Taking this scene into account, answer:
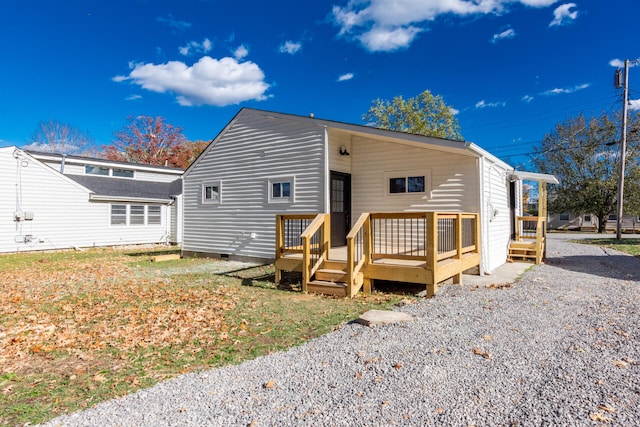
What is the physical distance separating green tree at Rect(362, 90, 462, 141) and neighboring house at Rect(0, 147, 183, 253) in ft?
56.8

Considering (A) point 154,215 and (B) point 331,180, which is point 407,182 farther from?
(A) point 154,215

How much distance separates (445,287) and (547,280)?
8.05 ft

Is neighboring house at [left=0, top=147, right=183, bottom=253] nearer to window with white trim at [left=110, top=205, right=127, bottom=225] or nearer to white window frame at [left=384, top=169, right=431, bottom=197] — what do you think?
window with white trim at [left=110, top=205, right=127, bottom=225]

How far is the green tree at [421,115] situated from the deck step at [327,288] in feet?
75.7

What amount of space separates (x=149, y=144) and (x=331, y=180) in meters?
29.5

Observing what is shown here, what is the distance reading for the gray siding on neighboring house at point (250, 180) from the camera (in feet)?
30.6

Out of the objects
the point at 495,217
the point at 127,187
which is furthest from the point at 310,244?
the point at 127,187

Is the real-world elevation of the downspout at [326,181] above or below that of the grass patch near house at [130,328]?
above

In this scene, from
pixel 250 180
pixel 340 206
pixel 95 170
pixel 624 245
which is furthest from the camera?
pixel 95 170

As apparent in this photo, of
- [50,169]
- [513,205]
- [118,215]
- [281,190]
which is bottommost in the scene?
[118,215]

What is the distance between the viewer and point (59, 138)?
3403 cm

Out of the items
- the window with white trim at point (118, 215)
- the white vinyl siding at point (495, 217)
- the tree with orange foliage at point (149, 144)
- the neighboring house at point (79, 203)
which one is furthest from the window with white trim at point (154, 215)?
the white vinyl siding at point (495, 217)

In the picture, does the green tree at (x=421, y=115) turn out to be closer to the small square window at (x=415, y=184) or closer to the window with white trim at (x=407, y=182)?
the window with white trim at (x=407, y=182)

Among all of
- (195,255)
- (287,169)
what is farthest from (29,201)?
(287,169)
